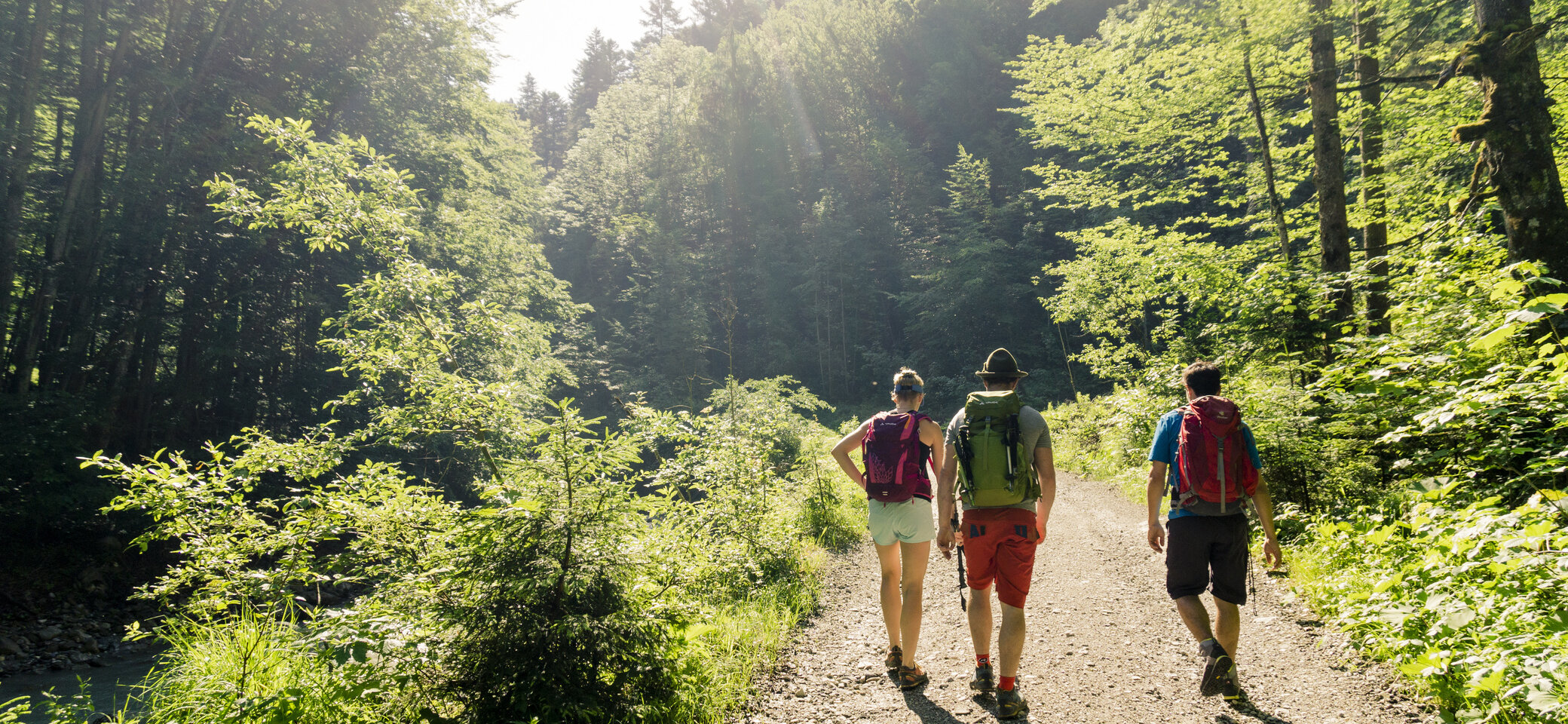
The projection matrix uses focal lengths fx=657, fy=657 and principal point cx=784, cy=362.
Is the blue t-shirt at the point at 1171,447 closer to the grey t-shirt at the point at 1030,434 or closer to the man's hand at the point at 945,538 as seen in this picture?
the grey t-shirt at the point at 1030,434

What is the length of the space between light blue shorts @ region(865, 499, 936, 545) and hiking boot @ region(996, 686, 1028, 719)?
33.6 inches

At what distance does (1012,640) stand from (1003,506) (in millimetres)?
677

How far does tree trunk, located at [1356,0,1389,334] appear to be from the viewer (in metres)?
7.15

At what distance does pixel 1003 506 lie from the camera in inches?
134

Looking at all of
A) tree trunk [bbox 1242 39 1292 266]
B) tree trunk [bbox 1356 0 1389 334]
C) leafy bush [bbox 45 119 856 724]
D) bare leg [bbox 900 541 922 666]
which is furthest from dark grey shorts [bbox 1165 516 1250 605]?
tree trunk [bbox 1242 39 1292 266]

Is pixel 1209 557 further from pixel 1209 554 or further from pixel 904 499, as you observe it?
pixel 904 499

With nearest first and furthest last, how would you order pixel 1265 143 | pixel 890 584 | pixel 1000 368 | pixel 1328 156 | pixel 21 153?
1. pixel 1000 368
2. pixel 890 584
3. pixel 1328 156
4. pixel 1265 143
5. pixel 21 153

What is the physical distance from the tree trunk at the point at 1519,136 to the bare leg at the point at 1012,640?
493 cm

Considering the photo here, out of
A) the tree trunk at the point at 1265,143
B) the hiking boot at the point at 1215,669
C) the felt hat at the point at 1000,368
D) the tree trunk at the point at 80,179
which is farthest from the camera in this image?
the tree trunk at the point at 80,179

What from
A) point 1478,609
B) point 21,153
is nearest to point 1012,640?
point 1478,609

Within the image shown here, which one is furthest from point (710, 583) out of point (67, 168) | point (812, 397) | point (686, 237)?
point (686, 237)

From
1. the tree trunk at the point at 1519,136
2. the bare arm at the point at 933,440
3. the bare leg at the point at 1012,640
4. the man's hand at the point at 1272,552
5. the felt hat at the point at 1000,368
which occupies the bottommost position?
the bare leg at the point at 1012,640

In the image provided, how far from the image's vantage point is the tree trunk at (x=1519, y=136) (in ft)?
15.7

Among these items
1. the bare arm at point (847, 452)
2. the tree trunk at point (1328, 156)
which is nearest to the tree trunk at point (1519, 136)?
the tree trunk at point (1328, 156)
